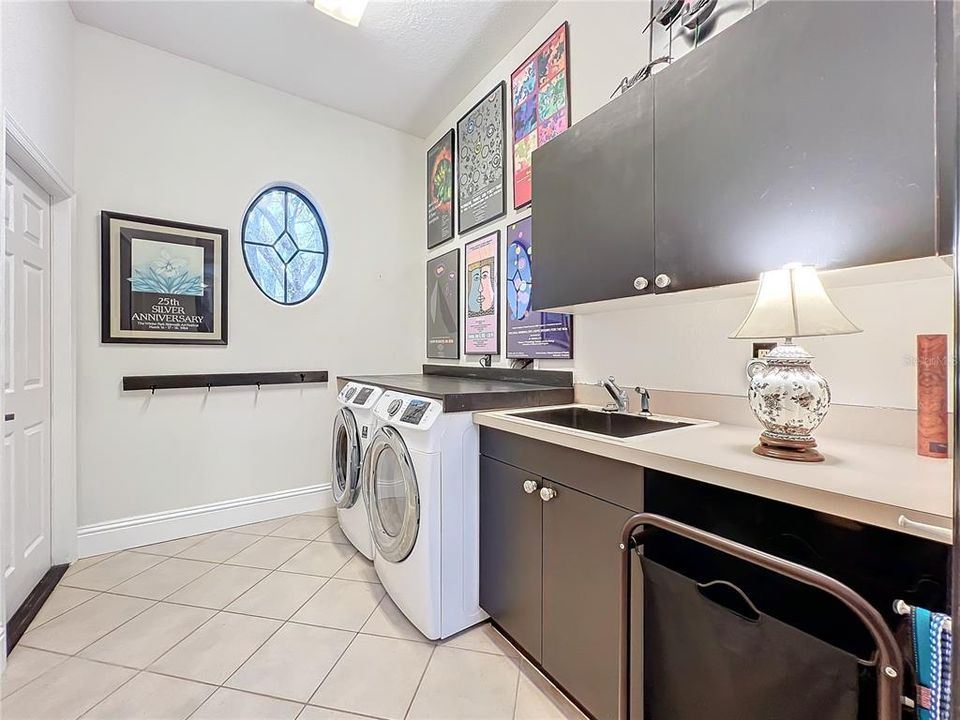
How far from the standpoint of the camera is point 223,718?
127 centimetres

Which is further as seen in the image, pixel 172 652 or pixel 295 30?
pixel 295 30

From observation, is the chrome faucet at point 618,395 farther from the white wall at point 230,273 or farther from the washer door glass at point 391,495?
the white wall at point 230,273

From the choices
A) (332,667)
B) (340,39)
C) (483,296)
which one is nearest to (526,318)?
(483,296)

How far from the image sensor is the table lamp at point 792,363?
91 centimetres

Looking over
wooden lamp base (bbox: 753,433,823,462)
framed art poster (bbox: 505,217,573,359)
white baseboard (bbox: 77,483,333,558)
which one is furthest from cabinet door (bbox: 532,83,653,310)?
white baseboard (bbox: 77,483,333,558)

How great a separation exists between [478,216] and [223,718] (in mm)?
2670

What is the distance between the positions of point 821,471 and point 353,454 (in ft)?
6.69

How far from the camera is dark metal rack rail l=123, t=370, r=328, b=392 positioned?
7.96ft

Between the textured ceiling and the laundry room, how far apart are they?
2cm

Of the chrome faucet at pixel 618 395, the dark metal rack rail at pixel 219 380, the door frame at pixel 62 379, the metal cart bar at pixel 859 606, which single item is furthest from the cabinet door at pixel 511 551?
the door frame at pixel 62 379

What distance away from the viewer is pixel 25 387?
1.91 meters

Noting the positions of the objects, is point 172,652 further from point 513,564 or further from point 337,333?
point 337,333

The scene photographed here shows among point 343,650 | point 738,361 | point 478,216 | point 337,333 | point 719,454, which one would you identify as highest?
point 478,216

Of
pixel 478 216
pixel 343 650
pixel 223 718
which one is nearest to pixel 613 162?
pixel 478 216
